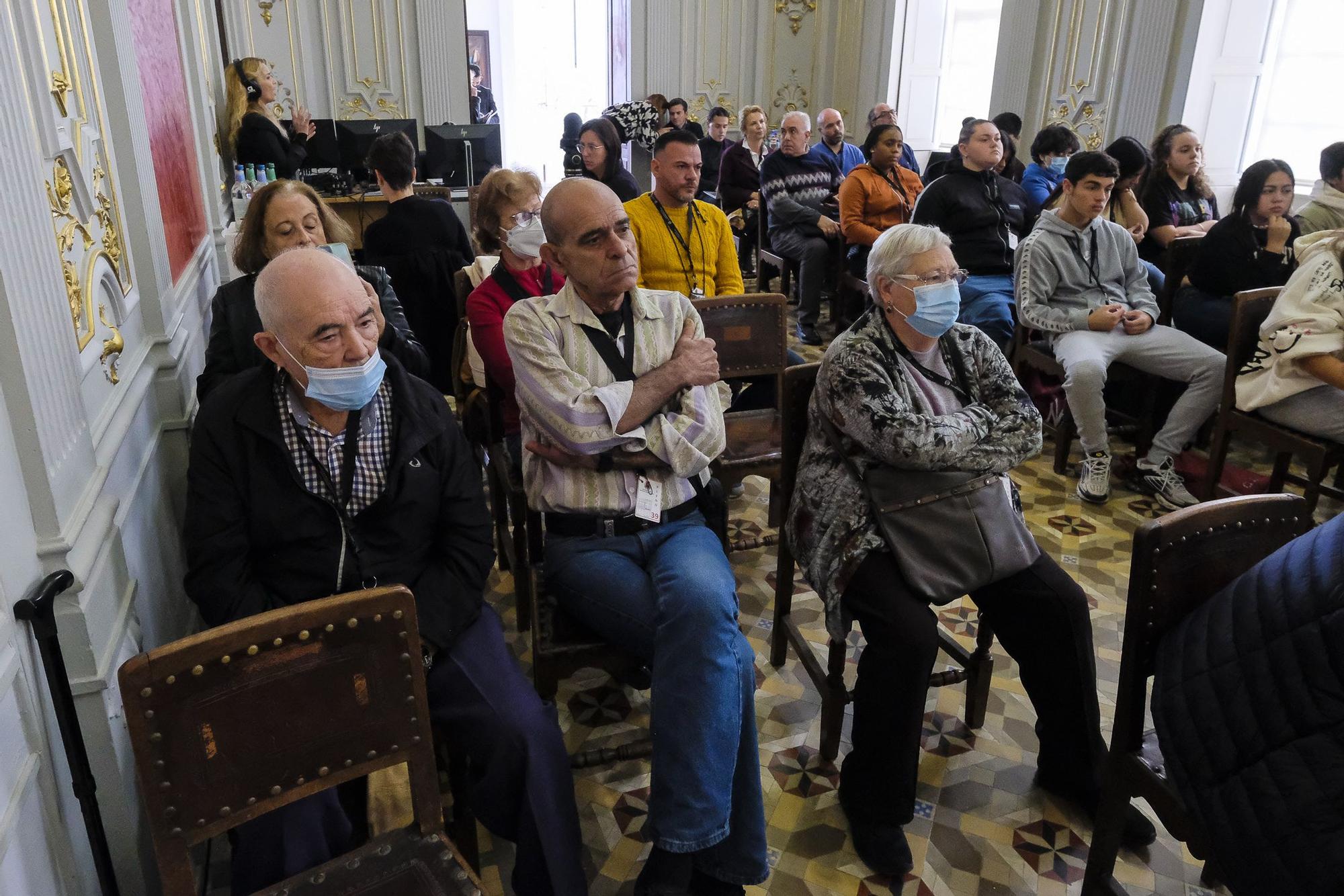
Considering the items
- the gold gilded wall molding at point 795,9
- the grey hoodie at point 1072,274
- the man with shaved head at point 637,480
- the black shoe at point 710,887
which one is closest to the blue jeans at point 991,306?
the grey hoodie at point 1072,274

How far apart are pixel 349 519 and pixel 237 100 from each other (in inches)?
182

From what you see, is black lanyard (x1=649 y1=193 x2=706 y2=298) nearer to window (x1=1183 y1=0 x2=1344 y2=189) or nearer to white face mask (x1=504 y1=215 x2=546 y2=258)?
white face mask (x1=504 y1=215 x2=546 y2=258)

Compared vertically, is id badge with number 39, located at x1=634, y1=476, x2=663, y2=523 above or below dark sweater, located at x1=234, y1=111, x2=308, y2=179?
below

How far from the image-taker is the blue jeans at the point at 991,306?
A: 4219mm

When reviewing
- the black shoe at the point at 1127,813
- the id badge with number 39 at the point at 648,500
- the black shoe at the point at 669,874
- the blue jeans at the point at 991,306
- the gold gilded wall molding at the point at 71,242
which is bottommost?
the black shoe at the point at 1127,813

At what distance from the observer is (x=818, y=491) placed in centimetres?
203

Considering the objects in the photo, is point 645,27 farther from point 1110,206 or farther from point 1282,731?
point 1282,731

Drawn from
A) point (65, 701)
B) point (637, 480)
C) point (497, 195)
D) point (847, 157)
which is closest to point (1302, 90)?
point (847, 157)

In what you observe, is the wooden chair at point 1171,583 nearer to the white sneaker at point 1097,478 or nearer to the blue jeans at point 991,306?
the white sneaker at point 1097,478

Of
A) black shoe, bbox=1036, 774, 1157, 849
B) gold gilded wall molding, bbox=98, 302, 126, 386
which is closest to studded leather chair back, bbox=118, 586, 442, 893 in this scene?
gold gilded wall molding, bbox=98, 302, 126, 386

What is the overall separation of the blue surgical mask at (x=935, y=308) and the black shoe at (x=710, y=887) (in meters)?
1.21

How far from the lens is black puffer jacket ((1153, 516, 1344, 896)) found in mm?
1212

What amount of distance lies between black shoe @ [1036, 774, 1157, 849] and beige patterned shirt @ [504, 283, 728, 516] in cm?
107

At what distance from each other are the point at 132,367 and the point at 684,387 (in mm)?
1174
